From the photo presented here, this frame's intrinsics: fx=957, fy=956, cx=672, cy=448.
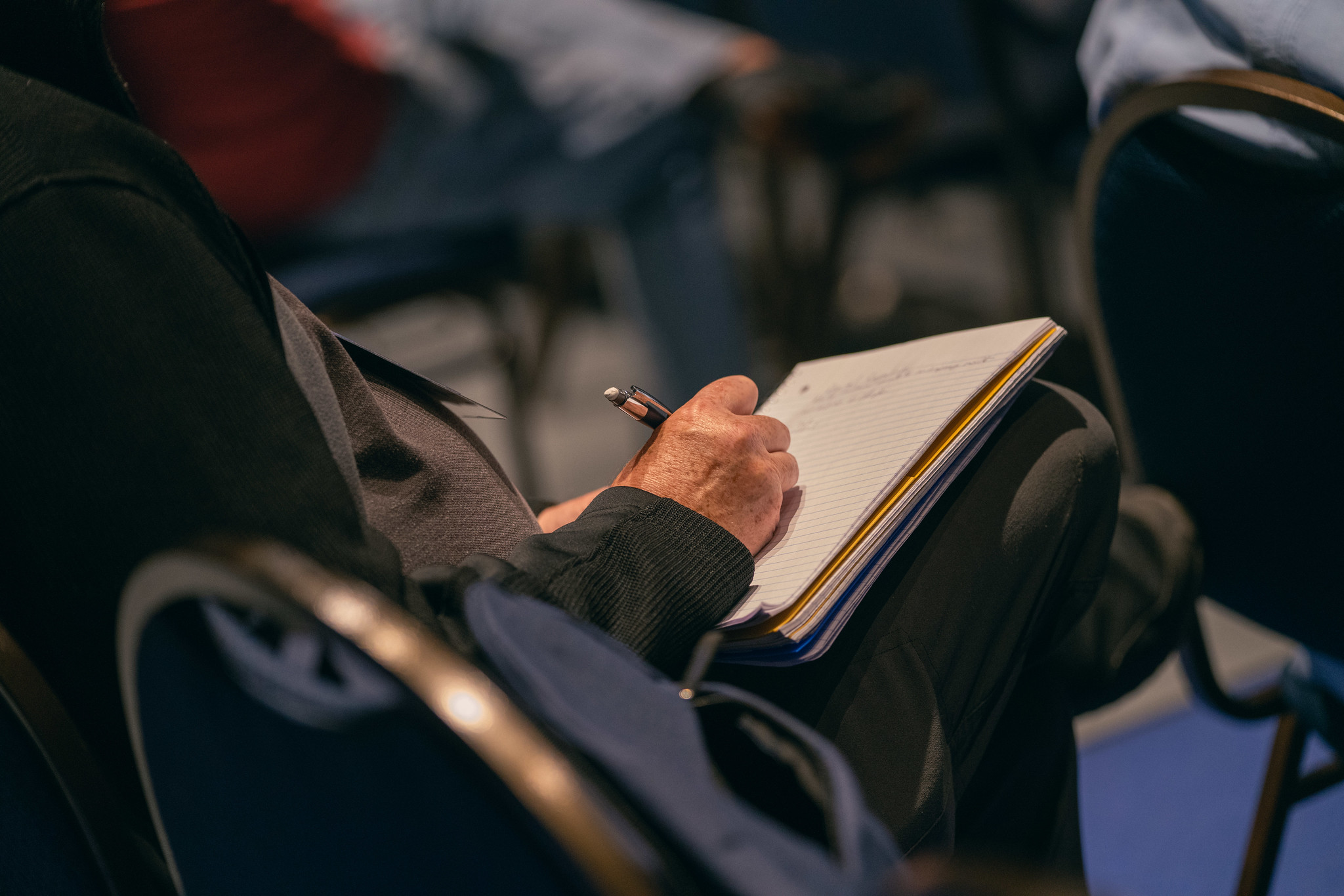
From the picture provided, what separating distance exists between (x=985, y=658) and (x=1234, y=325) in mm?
283

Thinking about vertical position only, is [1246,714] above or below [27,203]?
below

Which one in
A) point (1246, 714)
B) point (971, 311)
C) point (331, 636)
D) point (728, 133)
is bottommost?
point (971, 311)

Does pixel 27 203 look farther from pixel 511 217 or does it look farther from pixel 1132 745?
pixel 511 217

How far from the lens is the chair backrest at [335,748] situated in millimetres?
237

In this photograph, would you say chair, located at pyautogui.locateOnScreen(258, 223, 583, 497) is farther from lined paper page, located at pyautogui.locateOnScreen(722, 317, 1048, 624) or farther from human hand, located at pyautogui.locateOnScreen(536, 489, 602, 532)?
lined paper page, located at pyautogui.locateOnScreen(722, 317, 1048, 624)

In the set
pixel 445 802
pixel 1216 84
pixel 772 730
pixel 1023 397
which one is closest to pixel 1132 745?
pixel 1023 397

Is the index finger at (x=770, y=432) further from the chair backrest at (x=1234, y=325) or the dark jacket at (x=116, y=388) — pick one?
the chair backrest at (x=1234, y=325)

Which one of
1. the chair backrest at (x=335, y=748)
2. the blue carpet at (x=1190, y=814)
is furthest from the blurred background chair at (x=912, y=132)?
the chair backrest at (x=335, y=748)

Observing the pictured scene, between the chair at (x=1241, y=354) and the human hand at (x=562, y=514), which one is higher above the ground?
the chair at (x=1241, y=354)

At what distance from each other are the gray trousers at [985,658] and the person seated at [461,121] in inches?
42.7

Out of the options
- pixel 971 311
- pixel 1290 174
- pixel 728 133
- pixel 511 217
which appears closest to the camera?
pixel 1290 174

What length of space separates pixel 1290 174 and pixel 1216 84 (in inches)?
2.6

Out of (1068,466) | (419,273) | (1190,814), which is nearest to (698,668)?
(1068,466)

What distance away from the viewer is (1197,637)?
Answer: 0.73m
